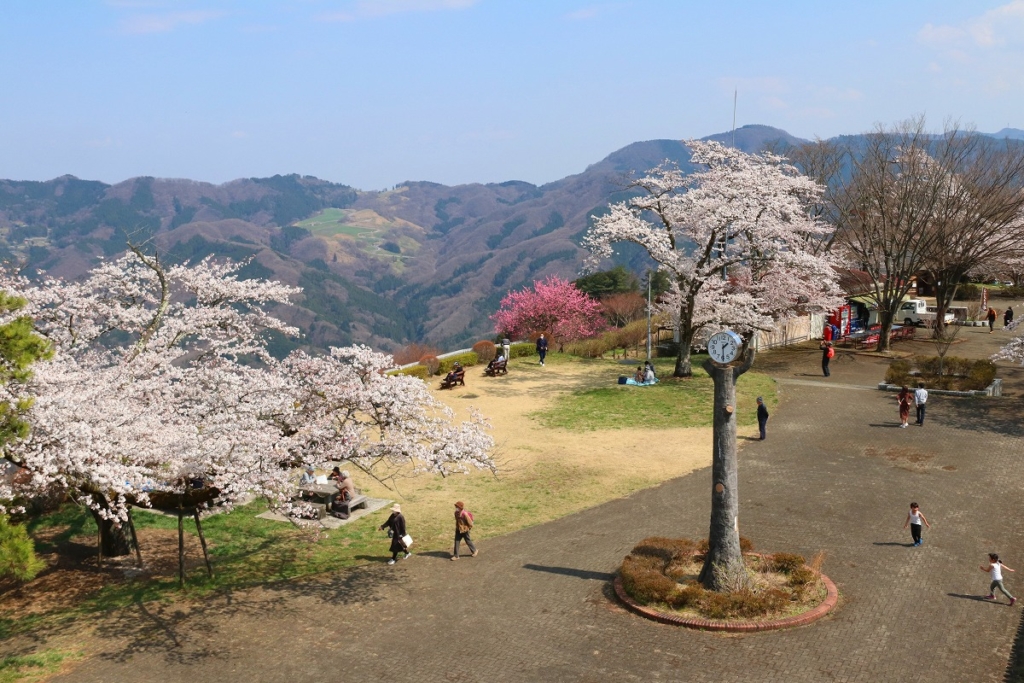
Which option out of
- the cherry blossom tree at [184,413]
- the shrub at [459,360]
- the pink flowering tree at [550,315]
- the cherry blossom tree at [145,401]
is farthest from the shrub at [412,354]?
the cherry blossom tree at [184,413]

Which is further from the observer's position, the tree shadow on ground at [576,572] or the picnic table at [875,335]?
the picnic table at [875,335]

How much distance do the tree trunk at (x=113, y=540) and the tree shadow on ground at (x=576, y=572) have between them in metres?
8.93

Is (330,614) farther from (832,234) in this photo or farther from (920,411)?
(832,234)

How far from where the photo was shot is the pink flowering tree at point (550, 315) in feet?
153

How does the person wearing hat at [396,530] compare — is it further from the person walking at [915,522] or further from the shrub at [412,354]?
the shrub at [412,354]

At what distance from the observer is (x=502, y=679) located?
38.8 feet

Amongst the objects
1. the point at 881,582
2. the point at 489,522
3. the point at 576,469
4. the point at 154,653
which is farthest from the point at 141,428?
the point at 881,582

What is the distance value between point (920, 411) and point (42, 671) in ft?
77.7

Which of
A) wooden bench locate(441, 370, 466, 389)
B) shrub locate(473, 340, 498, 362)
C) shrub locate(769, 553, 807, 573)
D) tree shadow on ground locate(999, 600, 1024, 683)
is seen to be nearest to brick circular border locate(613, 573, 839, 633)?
shrub locate(769, 553, 807, 573)

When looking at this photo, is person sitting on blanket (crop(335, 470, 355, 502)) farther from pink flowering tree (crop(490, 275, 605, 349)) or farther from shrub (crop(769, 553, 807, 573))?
pink flowering tree (crop(490, 275, 605, 349))

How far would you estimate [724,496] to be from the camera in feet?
46.2

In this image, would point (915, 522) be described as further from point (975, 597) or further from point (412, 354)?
point (412, 354)

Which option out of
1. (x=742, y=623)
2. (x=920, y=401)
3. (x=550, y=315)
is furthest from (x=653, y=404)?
(x=550, y=315)

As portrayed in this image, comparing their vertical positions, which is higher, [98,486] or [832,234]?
[832,234]
